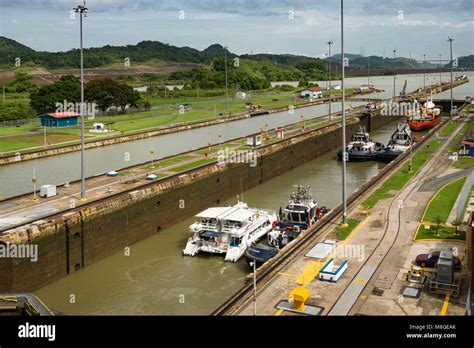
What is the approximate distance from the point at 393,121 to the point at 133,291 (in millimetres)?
98141

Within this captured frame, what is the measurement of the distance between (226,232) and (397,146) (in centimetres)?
3948

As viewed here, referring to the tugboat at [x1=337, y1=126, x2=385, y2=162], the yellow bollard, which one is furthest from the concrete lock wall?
the yellow bollard

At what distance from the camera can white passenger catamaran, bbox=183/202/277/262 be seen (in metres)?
32.2

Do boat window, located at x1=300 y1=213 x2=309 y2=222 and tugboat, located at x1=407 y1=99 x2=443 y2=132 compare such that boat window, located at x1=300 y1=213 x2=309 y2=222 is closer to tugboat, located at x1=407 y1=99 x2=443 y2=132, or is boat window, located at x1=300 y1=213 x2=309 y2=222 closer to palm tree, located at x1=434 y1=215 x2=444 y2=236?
palm tree, located at x1=434 y1=215 x2=444 y2=236

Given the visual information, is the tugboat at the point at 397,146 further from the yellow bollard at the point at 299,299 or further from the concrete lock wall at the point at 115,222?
the yellow bollard at the point at 299,299

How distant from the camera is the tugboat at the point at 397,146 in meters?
64.1

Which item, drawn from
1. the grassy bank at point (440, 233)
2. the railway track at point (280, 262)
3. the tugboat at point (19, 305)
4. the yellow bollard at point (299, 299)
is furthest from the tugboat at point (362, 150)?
the tugboat at point (19, 305)

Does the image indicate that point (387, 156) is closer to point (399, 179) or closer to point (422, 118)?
point (399, 179)

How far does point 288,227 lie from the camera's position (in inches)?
1293

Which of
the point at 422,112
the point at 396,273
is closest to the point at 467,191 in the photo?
the point at 396,273

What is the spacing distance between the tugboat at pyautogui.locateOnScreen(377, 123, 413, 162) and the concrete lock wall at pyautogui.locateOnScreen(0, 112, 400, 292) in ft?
51.9

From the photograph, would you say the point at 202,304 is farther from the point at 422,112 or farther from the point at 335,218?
the point at 422,112

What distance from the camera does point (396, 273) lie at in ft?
81.5

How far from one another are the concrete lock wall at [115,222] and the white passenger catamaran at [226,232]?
5170mm
